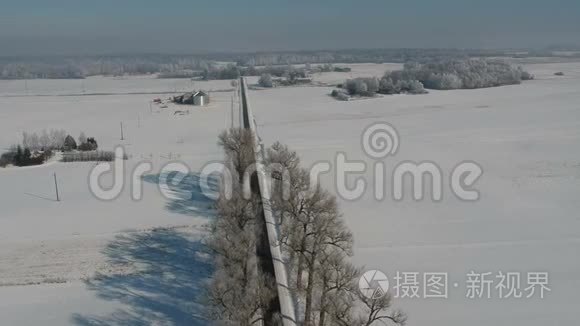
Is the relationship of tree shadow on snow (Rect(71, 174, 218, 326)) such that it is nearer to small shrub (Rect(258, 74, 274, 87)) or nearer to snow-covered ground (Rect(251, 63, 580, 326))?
snow-covered ground (Rect(251, 63, 580, 326))

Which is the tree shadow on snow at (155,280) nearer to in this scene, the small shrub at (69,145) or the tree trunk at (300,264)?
the tree trunk at (300,264)

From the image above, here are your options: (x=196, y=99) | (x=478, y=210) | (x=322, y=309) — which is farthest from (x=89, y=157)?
(x=196, y=99)

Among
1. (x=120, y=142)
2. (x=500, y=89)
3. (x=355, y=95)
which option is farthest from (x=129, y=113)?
(x=500, y=89)

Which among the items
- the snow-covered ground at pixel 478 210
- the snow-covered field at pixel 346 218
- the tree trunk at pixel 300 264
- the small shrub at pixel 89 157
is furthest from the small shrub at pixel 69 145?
the tree trunk at pixel 300 264

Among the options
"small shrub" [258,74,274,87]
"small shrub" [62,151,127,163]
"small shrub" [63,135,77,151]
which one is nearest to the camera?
"small shrub" [62,151,127,163]

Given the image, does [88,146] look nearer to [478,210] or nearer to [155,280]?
[155,280]

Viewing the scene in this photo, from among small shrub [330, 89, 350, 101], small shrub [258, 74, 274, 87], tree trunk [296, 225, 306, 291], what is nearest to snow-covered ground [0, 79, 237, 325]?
tree trunk [296, 225, 306, 291]

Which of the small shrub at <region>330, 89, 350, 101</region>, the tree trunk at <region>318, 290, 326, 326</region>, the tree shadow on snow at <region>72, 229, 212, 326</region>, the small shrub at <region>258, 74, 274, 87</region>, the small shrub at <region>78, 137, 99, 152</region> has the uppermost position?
the small shrub at <region>258, 74, 274, 87</region>

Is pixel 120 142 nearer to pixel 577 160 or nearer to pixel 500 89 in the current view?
pixel 577 160
